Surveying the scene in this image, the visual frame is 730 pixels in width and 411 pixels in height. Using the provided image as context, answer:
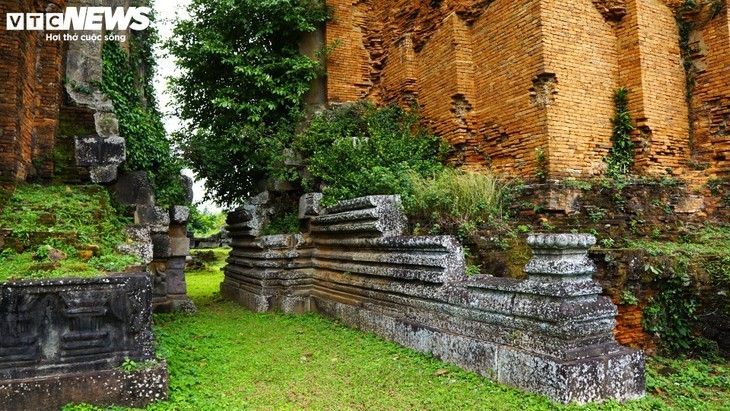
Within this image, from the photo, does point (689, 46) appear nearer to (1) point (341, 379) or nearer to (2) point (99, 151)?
(1) point (341, 379)

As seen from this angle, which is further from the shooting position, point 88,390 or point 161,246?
point 161,246

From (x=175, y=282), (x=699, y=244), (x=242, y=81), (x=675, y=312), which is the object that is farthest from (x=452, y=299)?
(x=242, y=81)

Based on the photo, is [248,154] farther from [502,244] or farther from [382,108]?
[502,244]

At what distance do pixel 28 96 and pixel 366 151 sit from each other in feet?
16.6

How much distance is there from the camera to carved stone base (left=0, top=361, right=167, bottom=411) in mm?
3809

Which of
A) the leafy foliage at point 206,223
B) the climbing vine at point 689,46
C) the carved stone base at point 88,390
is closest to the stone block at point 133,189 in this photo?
the carved stone base at point 88,390

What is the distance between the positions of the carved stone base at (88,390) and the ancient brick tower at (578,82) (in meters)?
6.12

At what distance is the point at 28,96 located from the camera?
6703 mm

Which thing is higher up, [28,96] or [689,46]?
[689,46]

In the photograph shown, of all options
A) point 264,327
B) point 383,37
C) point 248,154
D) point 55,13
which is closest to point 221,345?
point 264,327

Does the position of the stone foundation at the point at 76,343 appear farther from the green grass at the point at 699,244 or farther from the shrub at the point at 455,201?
the green grass at the point at 699,244

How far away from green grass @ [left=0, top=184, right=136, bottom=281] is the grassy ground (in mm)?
1184

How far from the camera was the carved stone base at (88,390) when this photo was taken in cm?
381

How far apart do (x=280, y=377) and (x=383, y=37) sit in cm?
867
